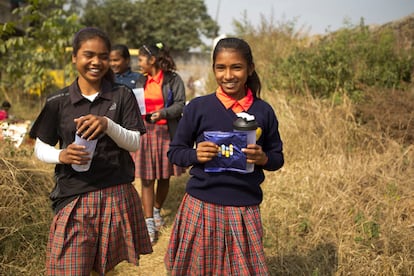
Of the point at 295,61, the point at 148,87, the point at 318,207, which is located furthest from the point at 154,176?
the point at 295,61

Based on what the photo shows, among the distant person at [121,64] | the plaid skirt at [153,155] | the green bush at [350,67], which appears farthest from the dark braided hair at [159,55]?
the green bush at [350,67]

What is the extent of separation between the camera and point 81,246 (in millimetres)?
1937

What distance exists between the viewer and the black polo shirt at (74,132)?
194 cm

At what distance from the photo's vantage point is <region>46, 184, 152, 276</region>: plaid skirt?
1.92 m

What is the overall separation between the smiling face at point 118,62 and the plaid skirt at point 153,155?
0.74m

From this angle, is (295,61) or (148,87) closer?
(148,87)

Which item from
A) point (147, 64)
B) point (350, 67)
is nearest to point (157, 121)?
point (147, 64)

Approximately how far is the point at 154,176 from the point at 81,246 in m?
1.63

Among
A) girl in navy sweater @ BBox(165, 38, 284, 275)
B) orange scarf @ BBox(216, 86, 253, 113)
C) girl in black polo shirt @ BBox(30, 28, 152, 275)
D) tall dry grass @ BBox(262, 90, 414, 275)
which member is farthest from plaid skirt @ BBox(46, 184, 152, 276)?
tall dry grass @ BBox(262, 90, 414, 275)

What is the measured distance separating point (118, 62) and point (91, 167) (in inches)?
84.0

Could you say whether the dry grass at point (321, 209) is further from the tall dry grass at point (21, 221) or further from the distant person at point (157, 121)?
the distant person at point (157, 121)

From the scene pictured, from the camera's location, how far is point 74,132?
6.37 ft

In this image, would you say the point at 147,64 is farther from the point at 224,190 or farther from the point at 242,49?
the point at 224,190

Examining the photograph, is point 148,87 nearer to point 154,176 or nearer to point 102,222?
point 154,176
